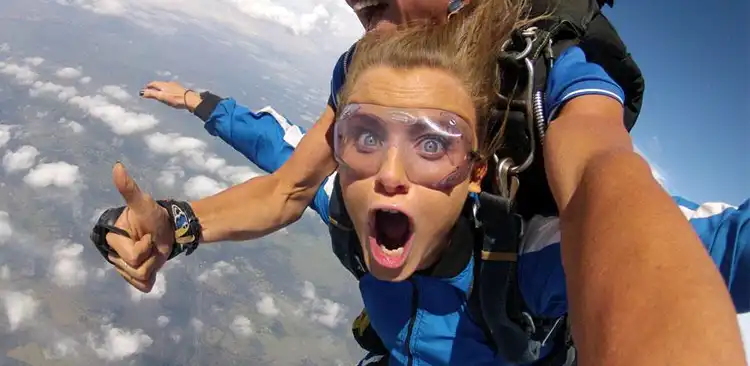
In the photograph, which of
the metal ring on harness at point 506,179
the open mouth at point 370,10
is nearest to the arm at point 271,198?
the open mouth at point 370,10

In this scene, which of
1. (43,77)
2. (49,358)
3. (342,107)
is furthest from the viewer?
(43,77)

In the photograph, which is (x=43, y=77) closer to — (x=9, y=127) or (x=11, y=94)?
(x=11, y=94)

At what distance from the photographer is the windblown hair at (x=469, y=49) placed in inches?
53.4

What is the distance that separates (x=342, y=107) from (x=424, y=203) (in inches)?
17.9

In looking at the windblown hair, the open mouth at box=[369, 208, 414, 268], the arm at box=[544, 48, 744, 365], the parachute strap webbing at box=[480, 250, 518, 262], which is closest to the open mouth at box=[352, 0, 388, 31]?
the windblown hair

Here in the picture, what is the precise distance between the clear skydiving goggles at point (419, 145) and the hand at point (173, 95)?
9.02ft

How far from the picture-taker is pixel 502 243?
132cm

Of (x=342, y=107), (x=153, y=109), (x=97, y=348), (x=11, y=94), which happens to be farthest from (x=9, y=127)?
(x=342, y=107)

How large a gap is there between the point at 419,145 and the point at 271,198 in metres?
0.73

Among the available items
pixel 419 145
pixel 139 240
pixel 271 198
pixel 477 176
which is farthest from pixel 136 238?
pixel 477 176

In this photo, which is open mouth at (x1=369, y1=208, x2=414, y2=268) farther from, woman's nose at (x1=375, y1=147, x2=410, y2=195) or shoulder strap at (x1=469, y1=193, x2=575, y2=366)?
shoulder strap at (x1=469, y1=193, x2=575, y2=366)

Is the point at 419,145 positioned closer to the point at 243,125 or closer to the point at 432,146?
the point at 432,146

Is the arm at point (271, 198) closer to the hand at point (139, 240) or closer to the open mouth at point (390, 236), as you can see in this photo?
the hand at point (139, 240)

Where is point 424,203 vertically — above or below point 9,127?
above
